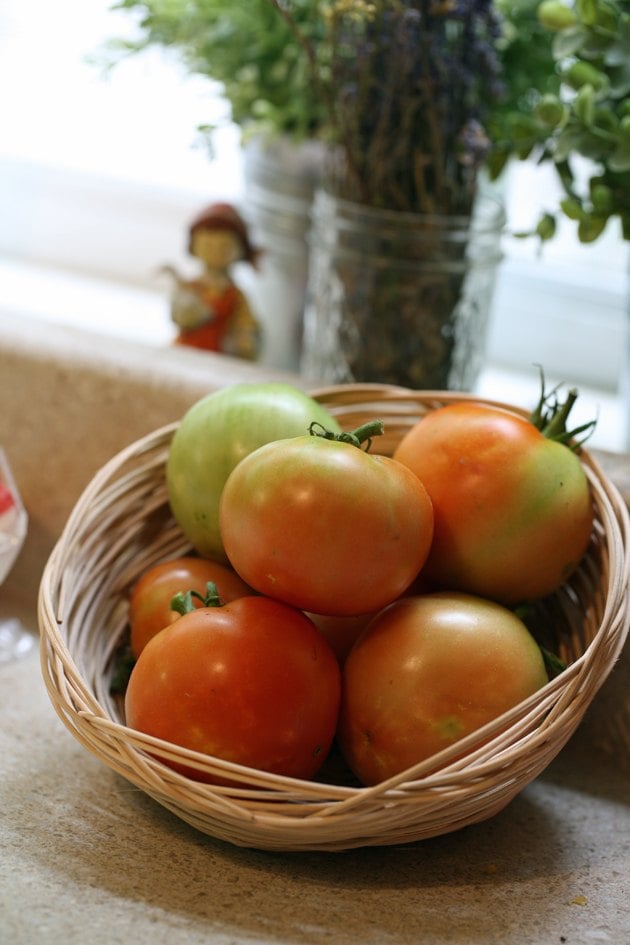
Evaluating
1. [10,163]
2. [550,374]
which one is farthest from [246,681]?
[10,163]

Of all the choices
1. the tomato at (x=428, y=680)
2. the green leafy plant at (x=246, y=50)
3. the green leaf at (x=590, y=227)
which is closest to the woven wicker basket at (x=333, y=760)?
the tomato at (x=428, y=680)

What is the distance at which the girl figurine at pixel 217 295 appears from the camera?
103 cm

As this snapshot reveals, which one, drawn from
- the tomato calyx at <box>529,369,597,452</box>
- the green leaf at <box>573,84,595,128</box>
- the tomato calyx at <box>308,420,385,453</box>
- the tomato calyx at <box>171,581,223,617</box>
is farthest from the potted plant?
the tomato calyx at <box>171,581,223,617</box>

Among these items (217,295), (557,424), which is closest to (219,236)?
(217,295)

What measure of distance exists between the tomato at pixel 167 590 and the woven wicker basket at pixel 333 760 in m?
0.03

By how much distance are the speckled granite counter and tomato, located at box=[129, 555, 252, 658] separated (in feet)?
0.30

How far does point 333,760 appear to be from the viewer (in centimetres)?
63

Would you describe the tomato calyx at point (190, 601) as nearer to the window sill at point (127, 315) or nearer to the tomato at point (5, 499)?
the tomato at point (5, 499)

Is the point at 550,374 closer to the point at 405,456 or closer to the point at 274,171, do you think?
the point at 274,171

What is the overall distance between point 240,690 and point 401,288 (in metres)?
0.45

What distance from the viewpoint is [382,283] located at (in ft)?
2.90

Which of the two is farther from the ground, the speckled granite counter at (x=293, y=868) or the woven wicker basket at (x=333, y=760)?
the woven wicker basket at (x=333, y=760)

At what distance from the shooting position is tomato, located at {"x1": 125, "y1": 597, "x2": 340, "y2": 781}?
522 mm

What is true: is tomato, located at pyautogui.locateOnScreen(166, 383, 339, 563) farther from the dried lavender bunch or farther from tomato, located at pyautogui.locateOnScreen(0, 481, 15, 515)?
the dried lavender bunch
